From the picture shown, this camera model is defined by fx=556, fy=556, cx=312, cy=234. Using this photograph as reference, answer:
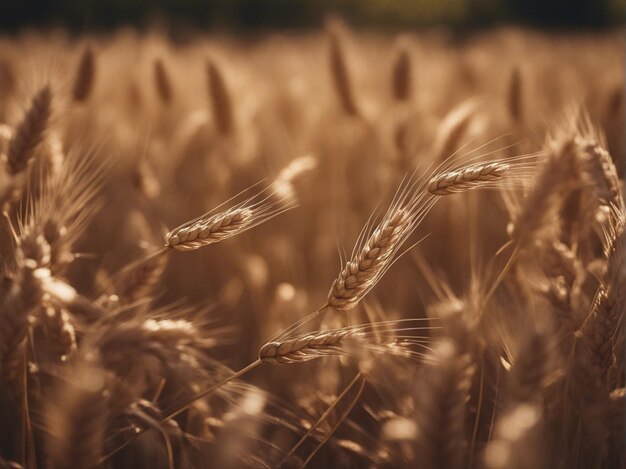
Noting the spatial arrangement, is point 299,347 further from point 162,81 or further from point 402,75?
point 162,81

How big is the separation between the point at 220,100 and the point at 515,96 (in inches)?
48.3

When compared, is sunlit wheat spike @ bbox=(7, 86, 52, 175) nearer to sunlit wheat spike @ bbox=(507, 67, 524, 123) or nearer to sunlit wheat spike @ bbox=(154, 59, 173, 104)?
sunlit wheat spike @ bbox=(154, 59, 173, 104)

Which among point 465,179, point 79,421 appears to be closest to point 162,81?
point 465,179

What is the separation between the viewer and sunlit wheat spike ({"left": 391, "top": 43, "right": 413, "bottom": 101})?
7.91 ft

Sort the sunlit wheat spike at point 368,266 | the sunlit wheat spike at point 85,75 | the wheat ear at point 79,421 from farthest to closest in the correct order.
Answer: the sunlit wheat spike at point 85,75, the sunlit wheat spike at point 368,266, the wheat ear at point 79,421

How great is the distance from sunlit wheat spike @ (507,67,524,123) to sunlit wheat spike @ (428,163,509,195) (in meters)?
1.47

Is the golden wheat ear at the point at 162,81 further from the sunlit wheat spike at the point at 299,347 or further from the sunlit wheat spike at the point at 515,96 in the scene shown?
the sunlit wheat spike at the point at 299,347

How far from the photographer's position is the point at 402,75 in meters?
2.44

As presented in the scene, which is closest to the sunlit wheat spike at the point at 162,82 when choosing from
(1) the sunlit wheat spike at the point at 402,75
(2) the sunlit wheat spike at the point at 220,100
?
(2) the sunlit wheat spike at the point at 220,100

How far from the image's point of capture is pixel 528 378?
70 centimetres

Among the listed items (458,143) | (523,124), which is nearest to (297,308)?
(458,143)

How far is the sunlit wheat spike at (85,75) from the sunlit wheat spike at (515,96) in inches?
65.7

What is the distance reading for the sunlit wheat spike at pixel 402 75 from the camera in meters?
2.41

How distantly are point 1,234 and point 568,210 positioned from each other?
A: 1.32 metres
